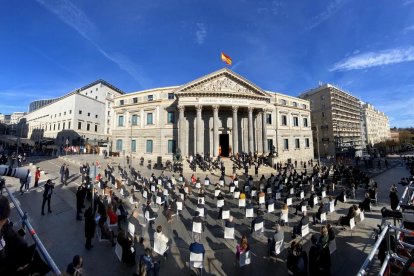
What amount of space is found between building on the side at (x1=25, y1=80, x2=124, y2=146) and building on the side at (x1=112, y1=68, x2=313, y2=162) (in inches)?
652

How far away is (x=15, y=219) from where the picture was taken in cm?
1089

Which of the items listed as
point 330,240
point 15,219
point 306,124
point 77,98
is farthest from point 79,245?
point 77,98

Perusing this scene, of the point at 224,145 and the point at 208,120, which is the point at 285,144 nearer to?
the point at 224,145

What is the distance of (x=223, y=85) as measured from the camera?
35.6 metres

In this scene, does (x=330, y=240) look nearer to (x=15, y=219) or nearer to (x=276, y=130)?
(x=15, y=219)

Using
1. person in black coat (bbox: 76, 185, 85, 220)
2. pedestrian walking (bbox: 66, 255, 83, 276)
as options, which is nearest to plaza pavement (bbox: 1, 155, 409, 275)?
person in black coat (bbox: 76, 185, 85, 220)

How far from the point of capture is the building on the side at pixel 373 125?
98312 mm

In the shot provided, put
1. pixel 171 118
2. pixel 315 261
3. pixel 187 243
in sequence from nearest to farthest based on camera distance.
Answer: pixel 315 261 < pixel 187 243 < pixel 171 118

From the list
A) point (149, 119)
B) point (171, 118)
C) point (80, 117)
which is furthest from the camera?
point (80, 117)

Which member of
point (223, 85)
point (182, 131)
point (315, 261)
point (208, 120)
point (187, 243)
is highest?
point (223, 85)

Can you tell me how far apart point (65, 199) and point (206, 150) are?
985 inches

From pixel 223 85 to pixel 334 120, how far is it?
5126 centimetres

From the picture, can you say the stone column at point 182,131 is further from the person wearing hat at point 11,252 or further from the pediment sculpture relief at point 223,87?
the person wearing hat at point 11,252

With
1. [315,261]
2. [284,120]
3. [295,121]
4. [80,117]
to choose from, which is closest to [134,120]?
[80,117]
